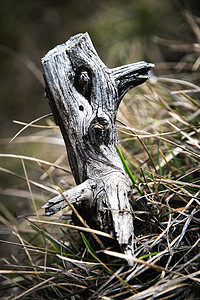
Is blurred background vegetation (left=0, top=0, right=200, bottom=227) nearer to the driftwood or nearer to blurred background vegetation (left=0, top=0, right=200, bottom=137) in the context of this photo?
blurred background vegetation (left=0, top=0, right=200, bottom=137)

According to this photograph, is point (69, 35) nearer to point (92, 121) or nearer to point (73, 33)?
point (73, 33)

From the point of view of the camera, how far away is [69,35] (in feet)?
10.5

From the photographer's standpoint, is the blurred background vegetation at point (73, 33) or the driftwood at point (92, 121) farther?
the blurred background vegetation at point (73, 33)

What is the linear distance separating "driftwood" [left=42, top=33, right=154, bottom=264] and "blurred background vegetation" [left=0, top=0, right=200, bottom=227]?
175 centimetres

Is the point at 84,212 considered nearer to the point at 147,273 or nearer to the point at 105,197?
the point at 105,197

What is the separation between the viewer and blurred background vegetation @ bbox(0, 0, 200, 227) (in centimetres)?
272

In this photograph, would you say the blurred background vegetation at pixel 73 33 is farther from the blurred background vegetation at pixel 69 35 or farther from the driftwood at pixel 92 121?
the driftwood at pixel 92 121

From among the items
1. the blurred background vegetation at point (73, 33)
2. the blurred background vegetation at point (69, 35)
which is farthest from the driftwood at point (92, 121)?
the blurred background vegetation at point (73, 33)

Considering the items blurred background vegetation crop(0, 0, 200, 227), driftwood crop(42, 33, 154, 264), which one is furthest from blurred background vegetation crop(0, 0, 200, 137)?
driftwood crop(42, 33, 154, 264)

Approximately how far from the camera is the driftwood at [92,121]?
0.73 meters

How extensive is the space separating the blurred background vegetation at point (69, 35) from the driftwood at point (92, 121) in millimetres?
1746

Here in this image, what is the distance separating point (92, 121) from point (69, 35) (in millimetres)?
2809

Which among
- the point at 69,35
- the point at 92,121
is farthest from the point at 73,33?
the point at 92,121

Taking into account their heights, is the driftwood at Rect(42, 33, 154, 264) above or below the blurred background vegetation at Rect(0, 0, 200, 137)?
below
